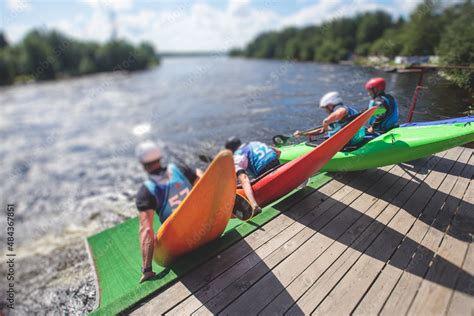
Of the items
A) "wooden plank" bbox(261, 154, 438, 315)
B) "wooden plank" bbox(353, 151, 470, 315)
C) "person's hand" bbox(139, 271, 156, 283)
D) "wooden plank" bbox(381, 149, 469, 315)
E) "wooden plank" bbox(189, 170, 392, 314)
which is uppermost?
"wooden plank" bbox(381, 149, 469, 315)

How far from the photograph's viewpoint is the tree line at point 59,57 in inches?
1983

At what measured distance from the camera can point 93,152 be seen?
14.2m

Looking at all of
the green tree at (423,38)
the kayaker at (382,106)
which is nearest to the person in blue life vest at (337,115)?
the kayaker at (382,106)

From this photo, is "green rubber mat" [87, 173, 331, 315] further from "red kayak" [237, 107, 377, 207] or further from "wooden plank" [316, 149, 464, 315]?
"wooden plank" [316, 149, 464, 315]

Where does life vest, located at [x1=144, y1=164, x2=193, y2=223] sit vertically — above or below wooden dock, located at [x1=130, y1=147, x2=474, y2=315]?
above

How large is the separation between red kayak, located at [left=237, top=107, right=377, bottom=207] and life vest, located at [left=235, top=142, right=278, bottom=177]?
281mm

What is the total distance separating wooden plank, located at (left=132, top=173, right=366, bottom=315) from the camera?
8.39ft

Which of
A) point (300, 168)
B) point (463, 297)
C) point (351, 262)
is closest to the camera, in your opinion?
point (463, 297)

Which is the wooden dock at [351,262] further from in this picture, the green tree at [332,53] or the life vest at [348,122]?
the green tree at [332,53]

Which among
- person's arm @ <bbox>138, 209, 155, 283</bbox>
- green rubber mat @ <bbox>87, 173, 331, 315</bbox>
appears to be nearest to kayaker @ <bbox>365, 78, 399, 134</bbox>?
green rubber mat @ <bbox>87, 173, 331, 315</bbox>

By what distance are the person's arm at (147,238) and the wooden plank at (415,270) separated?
237 cm

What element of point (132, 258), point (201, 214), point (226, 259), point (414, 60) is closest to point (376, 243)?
point (226, 259)

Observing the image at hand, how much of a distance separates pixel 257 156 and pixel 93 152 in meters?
12.8

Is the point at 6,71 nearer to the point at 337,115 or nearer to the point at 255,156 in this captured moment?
the point at 255,156
